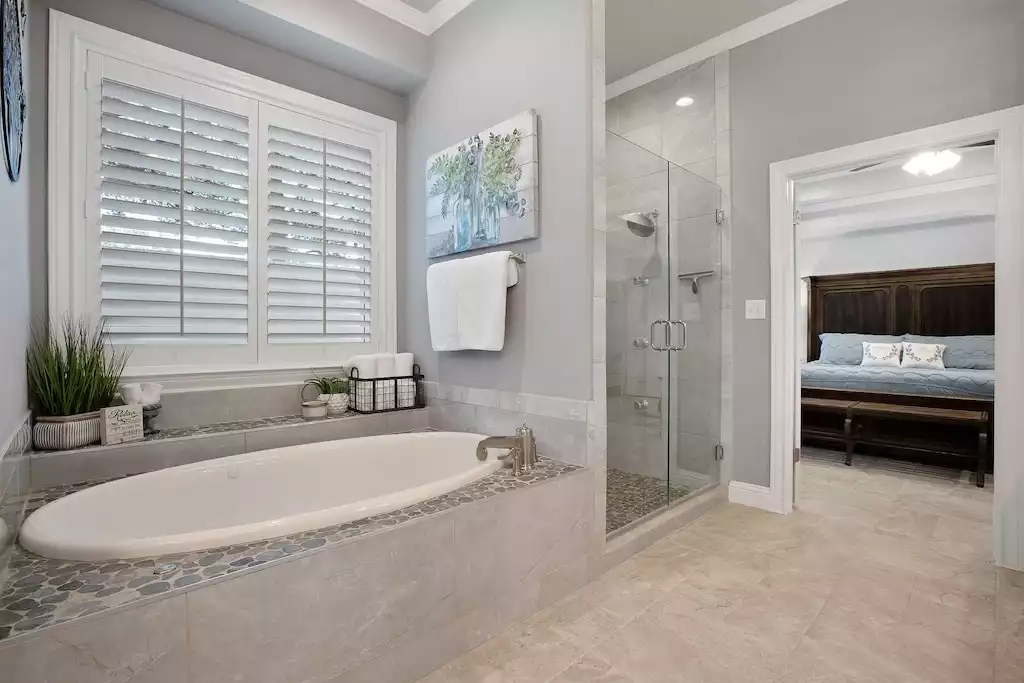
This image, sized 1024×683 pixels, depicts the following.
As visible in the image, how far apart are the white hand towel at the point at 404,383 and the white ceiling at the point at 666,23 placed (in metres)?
2.29

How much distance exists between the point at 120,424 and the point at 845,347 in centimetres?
689

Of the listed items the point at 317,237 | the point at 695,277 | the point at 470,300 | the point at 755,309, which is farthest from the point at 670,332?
the point at 317,237

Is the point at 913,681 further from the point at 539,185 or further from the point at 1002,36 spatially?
the point at 1002,36

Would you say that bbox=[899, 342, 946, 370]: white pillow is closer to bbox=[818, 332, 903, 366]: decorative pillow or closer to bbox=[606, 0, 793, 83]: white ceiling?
bbox=[818, 332, 903, 366]: decorative pillow

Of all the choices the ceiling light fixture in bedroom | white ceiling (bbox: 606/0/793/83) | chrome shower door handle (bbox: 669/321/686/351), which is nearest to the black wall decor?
white ceiling (bbox: 606/0/793/83)

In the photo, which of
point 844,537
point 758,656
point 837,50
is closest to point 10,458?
point 758,656

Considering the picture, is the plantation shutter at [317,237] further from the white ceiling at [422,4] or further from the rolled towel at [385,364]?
the white ceiling at [422,4]

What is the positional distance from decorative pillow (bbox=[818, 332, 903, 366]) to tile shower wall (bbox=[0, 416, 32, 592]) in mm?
6832

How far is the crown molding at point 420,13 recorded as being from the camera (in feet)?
8.64

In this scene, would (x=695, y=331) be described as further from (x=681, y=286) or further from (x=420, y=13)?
(x=420, y=13)

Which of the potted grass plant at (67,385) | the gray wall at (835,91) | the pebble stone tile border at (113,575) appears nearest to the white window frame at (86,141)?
the potted grass plant at (67,385)

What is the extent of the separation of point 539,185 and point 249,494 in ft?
5.76

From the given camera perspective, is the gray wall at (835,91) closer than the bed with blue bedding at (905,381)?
Yes

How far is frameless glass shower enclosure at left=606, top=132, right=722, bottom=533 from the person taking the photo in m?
2.71
